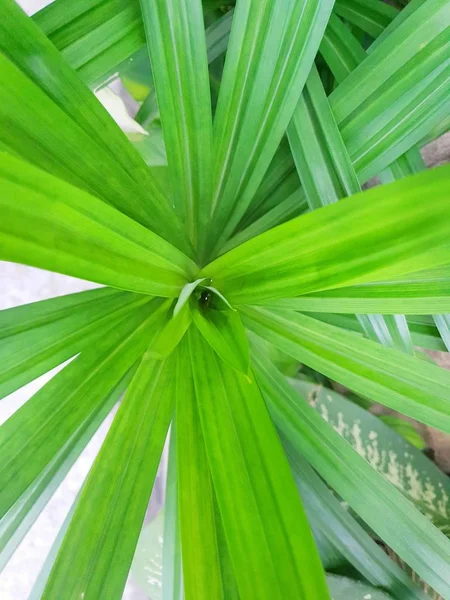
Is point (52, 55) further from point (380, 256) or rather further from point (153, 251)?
point (380, 256)

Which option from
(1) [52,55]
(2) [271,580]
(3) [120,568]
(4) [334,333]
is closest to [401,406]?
(4) [334,333]

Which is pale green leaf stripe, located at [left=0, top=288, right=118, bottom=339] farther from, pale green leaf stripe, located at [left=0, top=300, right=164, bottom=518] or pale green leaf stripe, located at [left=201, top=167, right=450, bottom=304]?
pale green leaf stripe, located at [left=201, top=167, right=450, bottom=304]

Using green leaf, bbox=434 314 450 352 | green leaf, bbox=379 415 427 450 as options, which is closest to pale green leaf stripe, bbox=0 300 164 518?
green leaf, bbox=434 314 450 352

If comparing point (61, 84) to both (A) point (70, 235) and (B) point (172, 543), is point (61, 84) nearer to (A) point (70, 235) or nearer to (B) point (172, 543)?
(A) point (70, 235)

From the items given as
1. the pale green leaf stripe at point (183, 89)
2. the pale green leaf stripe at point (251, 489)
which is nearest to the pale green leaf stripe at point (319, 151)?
the pale green leaf stripe at point (183, 89)

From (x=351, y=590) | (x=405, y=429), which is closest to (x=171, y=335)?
(x=351, y=590)
